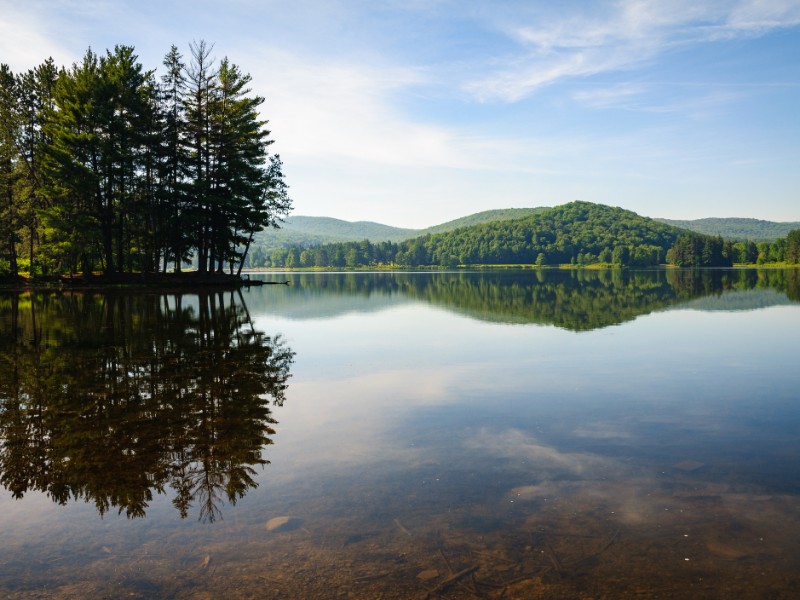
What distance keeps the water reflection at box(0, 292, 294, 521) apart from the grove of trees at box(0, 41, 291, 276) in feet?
110

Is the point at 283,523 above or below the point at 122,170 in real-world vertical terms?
below

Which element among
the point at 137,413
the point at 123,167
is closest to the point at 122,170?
the point at 123,167

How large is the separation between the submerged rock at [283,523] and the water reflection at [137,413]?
90 centimetres

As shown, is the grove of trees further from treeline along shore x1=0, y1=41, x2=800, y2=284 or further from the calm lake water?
the calm lake water

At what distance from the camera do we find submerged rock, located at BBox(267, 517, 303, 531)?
674 cm

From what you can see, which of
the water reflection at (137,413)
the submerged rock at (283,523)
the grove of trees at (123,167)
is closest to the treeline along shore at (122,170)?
the grove of trees at (123,167)

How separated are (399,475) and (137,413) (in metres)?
6.35

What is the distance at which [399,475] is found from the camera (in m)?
8.45

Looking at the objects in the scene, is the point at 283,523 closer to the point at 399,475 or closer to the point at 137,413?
the point at 399,475

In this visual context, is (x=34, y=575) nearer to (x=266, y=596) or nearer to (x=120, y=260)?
(x=266, y=596)

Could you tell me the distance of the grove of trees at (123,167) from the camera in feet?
168

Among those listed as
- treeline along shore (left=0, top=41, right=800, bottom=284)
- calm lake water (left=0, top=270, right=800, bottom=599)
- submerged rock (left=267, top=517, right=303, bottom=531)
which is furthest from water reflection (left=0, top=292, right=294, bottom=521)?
treeline along shore (left=0, top=41, right=800, bottom=284)

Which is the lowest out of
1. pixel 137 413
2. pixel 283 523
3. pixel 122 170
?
pixel 283 523

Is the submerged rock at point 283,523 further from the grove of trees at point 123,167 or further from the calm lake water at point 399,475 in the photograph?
the grove of trees at point 123,167
